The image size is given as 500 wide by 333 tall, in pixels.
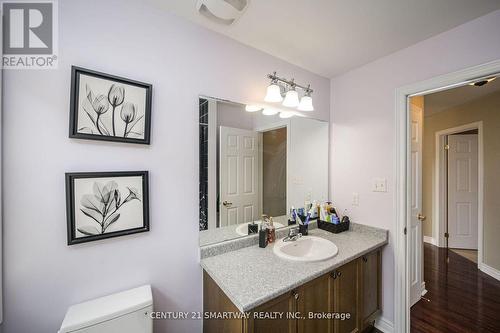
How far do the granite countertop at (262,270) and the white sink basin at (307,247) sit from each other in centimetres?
7

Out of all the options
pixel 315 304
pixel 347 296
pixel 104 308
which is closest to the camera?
pixel 104 308

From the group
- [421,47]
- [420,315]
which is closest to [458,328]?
[420,315]

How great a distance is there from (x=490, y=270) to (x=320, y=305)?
9.94 feet

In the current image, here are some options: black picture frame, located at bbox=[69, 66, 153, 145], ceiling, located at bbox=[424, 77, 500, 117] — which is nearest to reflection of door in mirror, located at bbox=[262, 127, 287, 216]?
black picture frame, located at bbox=[69, 66, 153, 145]

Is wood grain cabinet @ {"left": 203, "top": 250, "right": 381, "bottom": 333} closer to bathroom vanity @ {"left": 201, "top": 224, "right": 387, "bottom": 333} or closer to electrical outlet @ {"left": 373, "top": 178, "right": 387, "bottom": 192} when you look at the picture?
bathroom vanity @ {"left": 201, "top": 224, "right": 387, "bottom": 333}

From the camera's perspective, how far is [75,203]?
0.98 metres

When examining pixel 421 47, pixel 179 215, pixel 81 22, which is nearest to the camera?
pixel 81 22

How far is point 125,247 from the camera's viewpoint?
1.12m

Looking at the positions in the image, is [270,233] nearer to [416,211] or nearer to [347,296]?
[347,296]

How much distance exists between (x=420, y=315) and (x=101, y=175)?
9.50ft

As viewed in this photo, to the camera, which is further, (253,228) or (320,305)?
(253,228)

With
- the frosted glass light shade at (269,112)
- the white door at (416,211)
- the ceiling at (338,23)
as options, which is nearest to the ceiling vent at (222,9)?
the ceiling at (338,23)

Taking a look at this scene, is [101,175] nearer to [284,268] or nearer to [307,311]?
[284,268]

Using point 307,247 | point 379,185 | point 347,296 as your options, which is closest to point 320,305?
point 347,296
